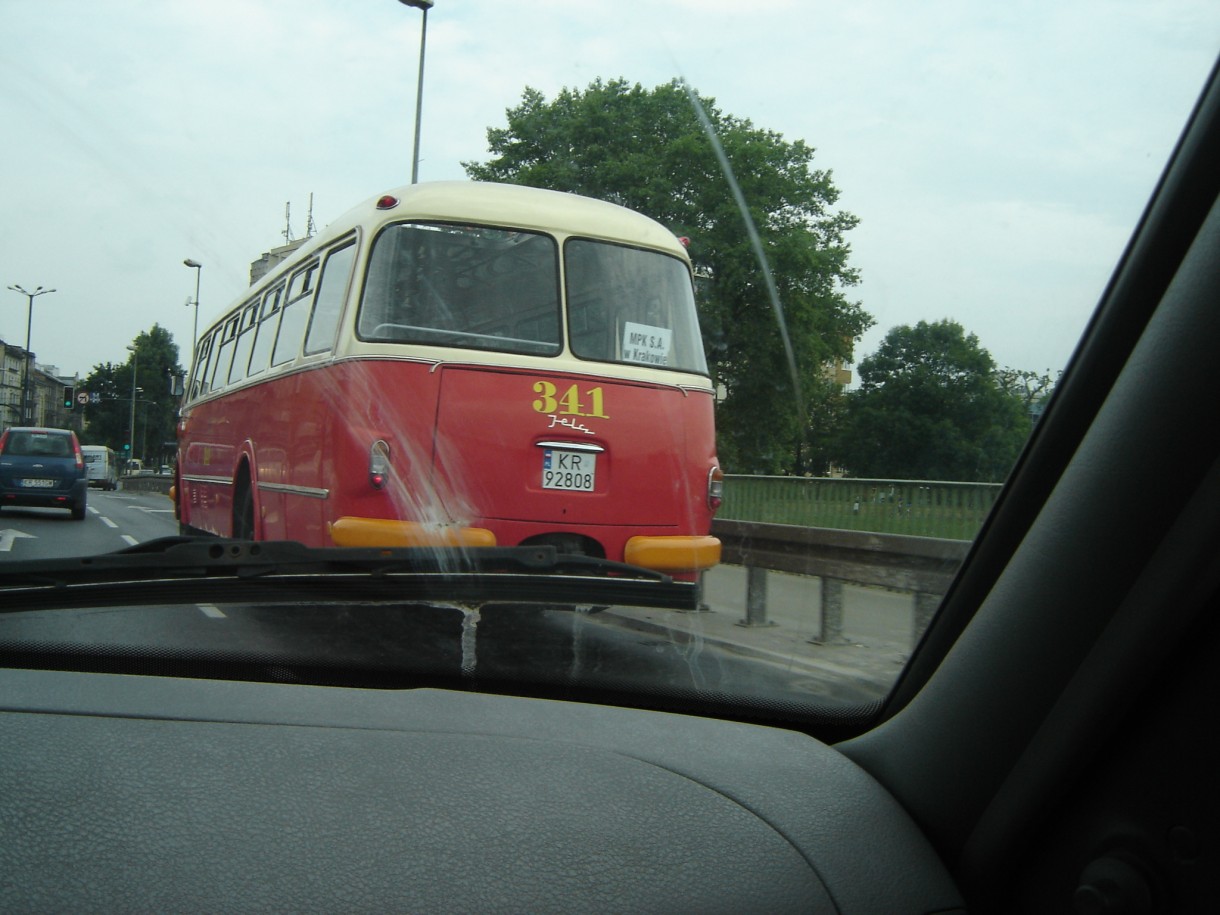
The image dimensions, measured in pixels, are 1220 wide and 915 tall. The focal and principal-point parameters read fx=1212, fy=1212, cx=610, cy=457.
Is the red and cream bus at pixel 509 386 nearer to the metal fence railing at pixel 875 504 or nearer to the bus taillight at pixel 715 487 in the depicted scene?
the bus taillight at pixel 715 487

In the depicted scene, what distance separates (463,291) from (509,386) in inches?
20.9

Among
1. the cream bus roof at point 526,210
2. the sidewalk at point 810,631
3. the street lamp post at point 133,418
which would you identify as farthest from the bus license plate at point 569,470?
the street lamp post at point 133,418

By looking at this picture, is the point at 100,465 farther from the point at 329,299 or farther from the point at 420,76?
the point at 420,76

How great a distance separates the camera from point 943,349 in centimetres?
289

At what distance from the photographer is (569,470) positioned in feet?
19.2

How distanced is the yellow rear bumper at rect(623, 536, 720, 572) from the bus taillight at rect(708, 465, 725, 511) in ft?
0.66

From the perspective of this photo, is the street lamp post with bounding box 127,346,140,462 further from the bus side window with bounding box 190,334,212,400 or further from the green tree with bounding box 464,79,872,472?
the bus side window with bounding box 190,334,212,400

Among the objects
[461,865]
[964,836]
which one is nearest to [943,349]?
[964,836]

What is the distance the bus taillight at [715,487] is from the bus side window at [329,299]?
6.84ft

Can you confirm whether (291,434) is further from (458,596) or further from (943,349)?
(943,349)

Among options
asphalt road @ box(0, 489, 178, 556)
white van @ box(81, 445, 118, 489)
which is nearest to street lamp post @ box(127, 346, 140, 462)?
white van @ box(81, 445, 118, 489)

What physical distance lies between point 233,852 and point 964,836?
1236 millimetres

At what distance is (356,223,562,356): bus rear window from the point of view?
5766 mm

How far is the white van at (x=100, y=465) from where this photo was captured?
6.49 m
